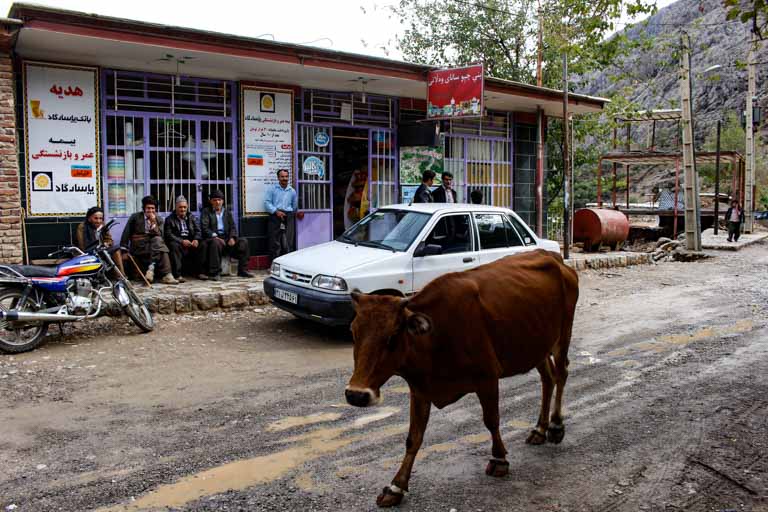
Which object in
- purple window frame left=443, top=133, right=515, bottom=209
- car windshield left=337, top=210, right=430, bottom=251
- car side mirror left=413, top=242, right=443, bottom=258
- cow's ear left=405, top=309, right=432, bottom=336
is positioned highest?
purple window frame left=443, top=133, right=515, bottom=209

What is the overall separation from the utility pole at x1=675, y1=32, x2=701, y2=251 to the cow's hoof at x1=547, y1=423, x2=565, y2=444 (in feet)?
51.8

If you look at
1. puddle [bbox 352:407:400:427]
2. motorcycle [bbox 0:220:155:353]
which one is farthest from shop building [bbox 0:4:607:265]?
puddle [bbox 352:407:400:427]

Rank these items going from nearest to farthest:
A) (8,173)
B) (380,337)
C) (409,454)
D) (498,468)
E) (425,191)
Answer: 1. (380,337)
2. (409,454)
3. (498,468)
4. (8,173)
5. (425,191)

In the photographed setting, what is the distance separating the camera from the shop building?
383 inches

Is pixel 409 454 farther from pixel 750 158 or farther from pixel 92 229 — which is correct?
pixel 750 158

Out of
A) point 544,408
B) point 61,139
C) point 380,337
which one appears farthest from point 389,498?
point 61,139

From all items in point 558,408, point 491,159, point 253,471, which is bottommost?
point 253,471

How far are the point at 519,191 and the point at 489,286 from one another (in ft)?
46.1

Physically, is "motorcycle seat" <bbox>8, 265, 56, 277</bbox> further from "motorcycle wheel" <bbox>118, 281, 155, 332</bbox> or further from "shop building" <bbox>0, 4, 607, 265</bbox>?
"shop building" <bbox>0, 4, 607, 265</bbox>

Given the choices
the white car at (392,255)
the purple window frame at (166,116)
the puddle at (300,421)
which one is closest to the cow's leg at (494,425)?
the puddle at (300,421)

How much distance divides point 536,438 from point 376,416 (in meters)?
1.31

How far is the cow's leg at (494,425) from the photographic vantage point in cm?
412

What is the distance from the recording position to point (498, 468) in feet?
14.2

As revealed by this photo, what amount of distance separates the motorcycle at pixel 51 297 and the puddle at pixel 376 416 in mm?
4159
